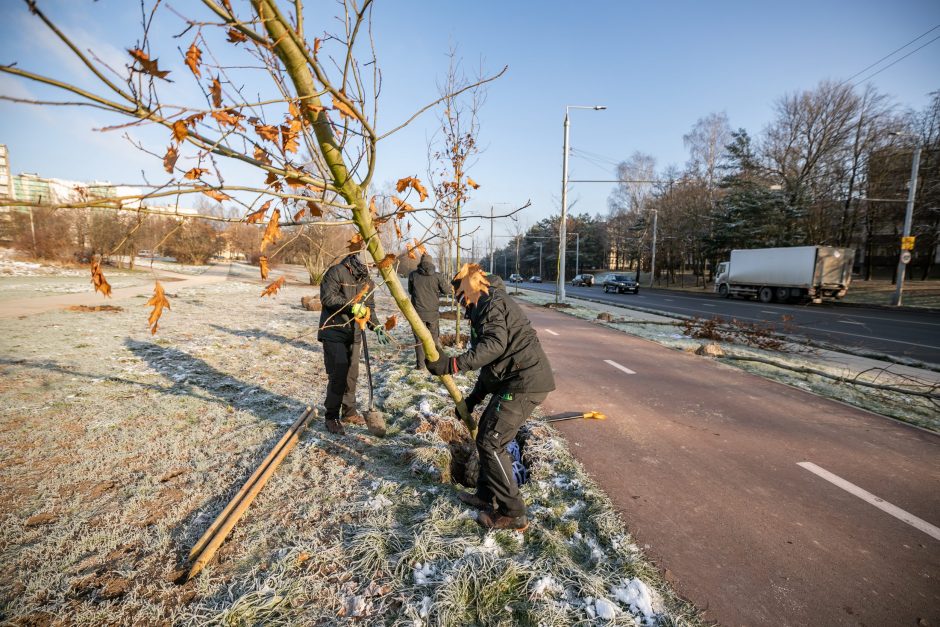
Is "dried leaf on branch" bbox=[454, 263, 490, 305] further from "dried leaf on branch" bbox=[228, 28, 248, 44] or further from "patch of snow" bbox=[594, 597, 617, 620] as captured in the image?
"patch of snow" bbox=[594, 597, 617, 620]

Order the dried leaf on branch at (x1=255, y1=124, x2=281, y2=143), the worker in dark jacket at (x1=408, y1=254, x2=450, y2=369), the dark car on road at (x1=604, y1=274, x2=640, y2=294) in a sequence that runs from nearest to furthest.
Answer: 1. the dried leaf on branch at (x1=255, y1=124, x2=281, y2=143)
2. the worker in dark jacket at (x1=408, y1=254, x2=450, y2=369)
3. the dark car on road at (x1=604, y1=274, x2=640, y2=294)

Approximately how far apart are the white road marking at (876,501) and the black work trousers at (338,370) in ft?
16.4

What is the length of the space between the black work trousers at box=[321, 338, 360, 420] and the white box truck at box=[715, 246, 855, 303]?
25.6 metres

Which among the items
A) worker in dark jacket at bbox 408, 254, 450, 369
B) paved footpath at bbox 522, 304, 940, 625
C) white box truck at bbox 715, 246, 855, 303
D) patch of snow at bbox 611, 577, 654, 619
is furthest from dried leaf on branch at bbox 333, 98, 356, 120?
white box truck at bbox 715, 246, 855, 303

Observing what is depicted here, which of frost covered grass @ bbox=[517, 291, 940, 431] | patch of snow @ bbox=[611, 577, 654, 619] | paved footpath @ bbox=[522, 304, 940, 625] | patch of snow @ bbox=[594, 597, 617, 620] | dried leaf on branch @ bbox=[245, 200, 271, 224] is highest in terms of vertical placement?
dried leaf on branch @ bbox=[245, 200, 271, 224]

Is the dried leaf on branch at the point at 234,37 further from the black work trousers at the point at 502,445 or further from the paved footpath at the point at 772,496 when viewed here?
the paved footpath at the point at 772,496

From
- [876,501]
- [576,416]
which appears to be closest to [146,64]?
[576,416]

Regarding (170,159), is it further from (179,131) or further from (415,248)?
(415,248)

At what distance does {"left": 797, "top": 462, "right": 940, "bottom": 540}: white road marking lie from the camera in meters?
2.96

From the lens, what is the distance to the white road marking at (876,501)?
296 centimetres

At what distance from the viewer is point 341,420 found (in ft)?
15.5

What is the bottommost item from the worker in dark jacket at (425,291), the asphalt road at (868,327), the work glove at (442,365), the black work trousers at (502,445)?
the asphalt road at (868,327)

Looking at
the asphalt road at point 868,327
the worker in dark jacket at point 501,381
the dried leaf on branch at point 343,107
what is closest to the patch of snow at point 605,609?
the worker in dark jacket at point 501,381

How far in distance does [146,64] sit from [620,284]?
→ 1276 inches
